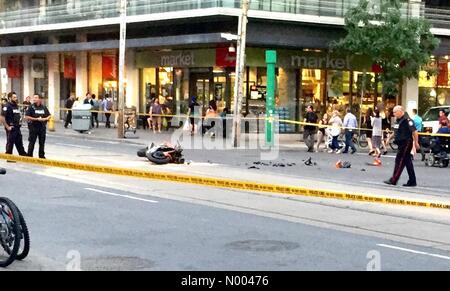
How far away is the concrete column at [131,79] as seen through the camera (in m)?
39.2

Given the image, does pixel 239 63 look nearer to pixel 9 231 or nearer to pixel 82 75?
pixel 82 75

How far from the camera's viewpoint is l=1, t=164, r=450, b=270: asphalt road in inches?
321

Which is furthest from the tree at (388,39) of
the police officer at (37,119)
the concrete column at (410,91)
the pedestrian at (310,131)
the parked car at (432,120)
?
the police officer at (37,119)

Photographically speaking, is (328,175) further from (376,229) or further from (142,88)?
(142,88)

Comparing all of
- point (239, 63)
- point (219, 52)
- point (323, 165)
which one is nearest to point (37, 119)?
point (323, 165)

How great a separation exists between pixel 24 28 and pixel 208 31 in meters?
16.1

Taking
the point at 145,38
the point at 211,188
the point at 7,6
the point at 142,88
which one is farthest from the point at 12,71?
the point at 211,188

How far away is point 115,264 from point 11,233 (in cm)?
116

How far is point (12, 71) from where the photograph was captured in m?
50.6

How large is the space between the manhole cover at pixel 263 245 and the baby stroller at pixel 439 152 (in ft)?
44.0

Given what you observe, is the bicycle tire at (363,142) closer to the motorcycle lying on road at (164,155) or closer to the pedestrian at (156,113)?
the pedestrian at (156,113)

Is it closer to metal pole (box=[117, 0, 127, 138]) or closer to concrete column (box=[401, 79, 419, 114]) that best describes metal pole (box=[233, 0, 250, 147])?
metal pole (box=[117, 0, 127, 138])

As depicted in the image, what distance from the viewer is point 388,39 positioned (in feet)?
102

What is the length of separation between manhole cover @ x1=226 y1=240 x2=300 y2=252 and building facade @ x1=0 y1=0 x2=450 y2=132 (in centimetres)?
2103
